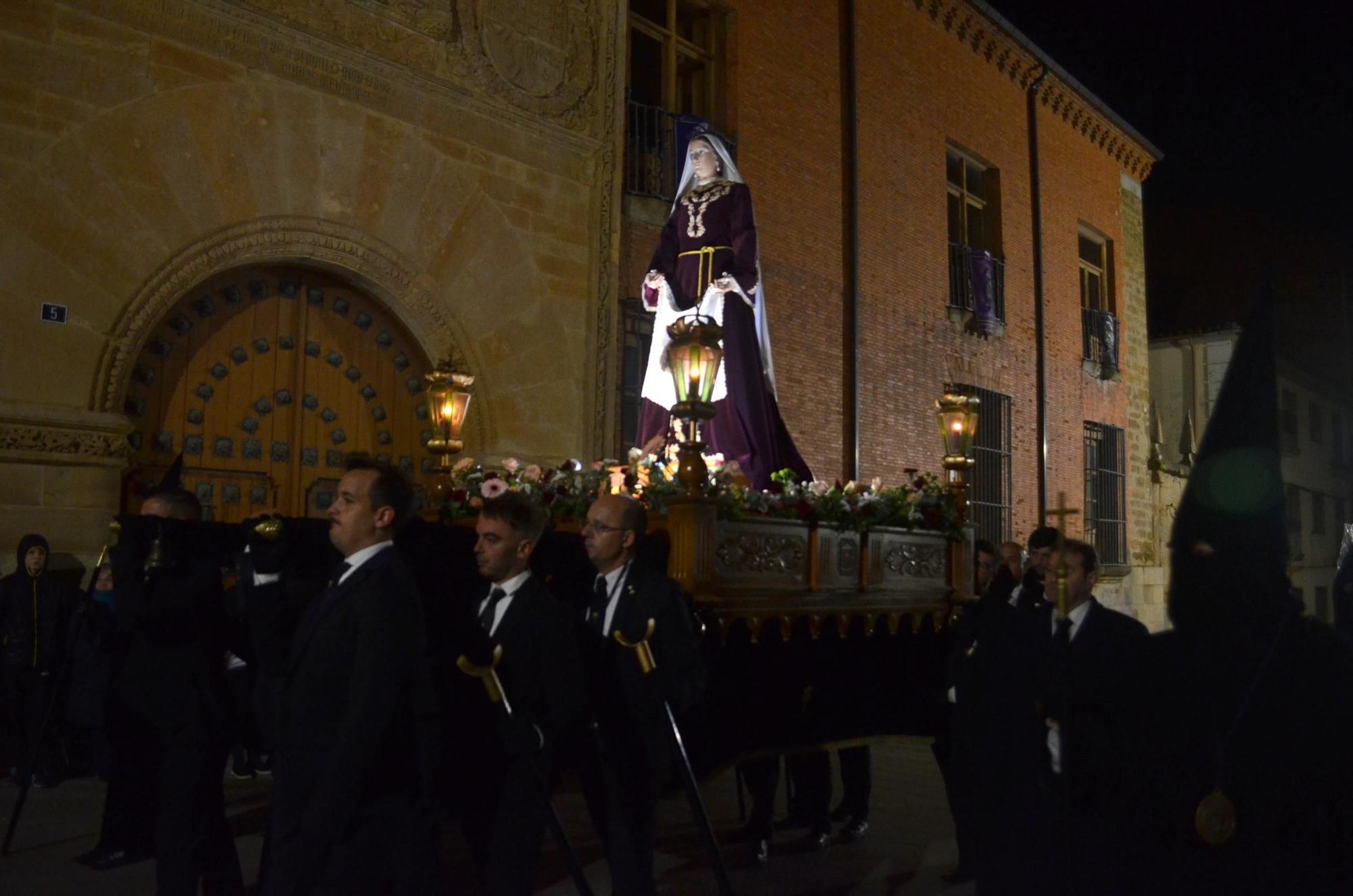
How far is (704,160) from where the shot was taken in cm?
868

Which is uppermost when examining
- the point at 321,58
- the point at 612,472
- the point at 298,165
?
the point at 321,58

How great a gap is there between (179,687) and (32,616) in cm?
404

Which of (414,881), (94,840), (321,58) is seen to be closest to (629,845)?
(414,881)

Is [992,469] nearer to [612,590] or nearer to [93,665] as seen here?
[612,590]

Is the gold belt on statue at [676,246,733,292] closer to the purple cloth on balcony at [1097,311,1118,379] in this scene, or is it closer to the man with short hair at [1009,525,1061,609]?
the man with short hair at [1009,525,1061,609]

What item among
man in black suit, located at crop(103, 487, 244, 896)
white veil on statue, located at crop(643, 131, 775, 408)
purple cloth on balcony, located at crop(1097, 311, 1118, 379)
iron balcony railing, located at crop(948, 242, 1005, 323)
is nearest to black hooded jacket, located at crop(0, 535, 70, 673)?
man in black suit, located at crop(103, 487, 244, 896)

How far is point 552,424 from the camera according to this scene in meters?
11.2

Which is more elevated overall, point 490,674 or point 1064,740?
point 490,674

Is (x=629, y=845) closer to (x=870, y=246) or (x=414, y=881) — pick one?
(x=414, y=881)

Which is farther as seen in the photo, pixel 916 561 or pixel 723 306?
pixel 723 306

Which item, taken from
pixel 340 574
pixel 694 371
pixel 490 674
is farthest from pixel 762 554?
pixel 340 574

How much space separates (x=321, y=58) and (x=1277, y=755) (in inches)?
359

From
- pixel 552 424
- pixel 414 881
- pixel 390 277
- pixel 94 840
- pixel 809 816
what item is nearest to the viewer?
pixel 414 881

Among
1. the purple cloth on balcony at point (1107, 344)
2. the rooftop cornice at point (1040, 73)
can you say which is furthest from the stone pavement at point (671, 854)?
the purple cloth on balcony at point (1107, 344)
